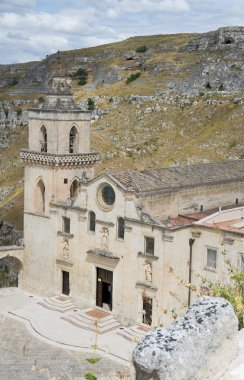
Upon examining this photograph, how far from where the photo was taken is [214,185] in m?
37.8

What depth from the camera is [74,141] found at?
39469 mm

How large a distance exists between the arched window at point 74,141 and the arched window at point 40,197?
3.35 metres

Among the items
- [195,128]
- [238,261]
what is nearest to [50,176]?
[238,261]

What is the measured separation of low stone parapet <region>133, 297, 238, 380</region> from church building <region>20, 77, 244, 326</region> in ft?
65.6

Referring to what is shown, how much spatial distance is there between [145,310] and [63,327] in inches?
212

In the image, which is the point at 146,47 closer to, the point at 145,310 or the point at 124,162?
the point at 124,162

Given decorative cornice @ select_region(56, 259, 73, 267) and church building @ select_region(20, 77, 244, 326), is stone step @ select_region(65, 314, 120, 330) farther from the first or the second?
decorative cornice @ select_region(56, 259, 73, 267)

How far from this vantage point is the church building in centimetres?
3222

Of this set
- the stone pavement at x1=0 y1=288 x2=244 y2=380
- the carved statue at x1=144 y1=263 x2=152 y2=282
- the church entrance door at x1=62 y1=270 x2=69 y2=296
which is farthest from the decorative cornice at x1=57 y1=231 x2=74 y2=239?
the carved statue at x1=144 y1=263 x2=152 y2=282

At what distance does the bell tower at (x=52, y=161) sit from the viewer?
38.2m

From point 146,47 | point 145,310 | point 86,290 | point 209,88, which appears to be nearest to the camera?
point 145,310

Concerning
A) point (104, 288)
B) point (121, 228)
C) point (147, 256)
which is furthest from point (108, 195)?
point (104, 288)

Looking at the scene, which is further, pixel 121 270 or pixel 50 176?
pixel 50 176

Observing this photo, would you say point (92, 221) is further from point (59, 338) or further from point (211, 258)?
point (211, 258)
